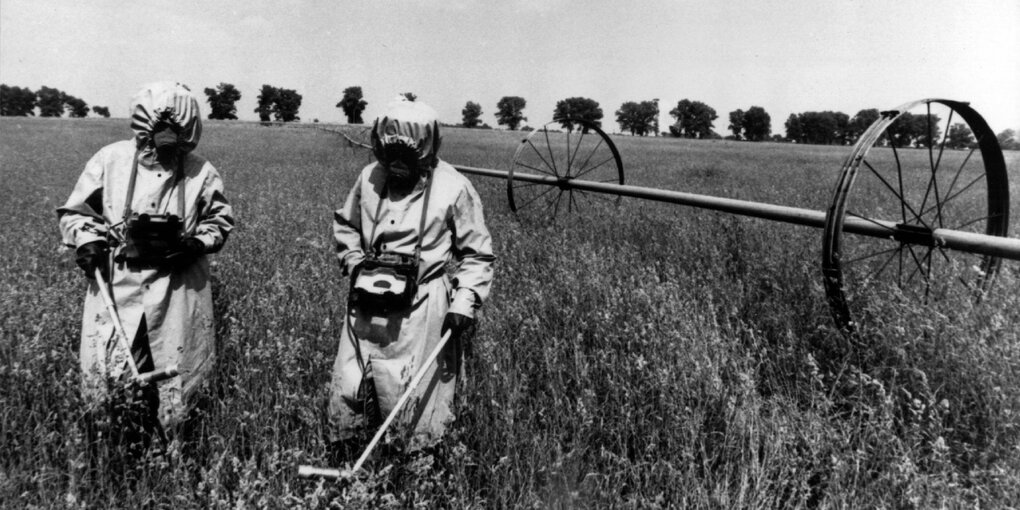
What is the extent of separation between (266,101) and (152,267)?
136471 millimetres

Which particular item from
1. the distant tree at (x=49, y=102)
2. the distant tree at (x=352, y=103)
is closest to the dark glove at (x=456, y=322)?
the distant tree at (x=352, y=103)

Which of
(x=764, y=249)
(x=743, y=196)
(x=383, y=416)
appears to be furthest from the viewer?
(x=743, y=196)

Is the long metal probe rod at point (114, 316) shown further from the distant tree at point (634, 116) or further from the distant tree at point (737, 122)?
the distant tree at point (737, 122)

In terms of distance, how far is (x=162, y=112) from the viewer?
2596mm

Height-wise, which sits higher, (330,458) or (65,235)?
(65,235)

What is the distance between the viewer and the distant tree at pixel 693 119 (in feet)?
372

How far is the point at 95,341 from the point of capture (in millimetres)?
2512

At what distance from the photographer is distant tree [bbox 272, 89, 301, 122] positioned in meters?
122

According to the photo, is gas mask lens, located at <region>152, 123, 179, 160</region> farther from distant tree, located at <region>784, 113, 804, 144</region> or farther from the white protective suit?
distant tree, located at <region>784, 113, 804, 144</region>

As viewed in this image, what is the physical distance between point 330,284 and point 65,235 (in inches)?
73.2

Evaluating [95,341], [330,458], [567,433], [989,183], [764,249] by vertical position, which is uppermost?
[989,183]

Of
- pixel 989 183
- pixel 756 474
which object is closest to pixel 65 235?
pixel 756 474

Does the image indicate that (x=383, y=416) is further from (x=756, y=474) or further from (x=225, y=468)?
(x=756, y=474)

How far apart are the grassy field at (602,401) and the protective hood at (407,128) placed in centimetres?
107
